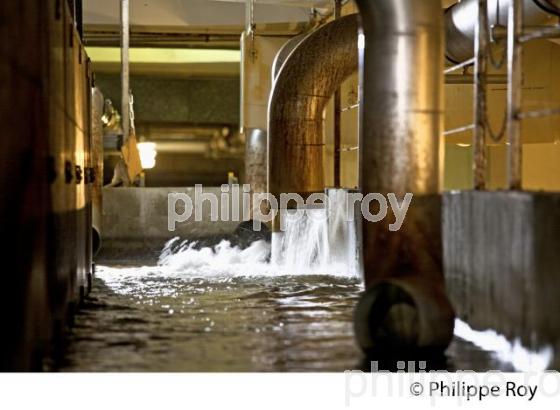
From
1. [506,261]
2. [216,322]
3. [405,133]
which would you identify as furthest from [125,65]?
[506,261]

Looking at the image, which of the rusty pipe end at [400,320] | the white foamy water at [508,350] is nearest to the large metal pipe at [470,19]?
the white foamy water at [508,350]

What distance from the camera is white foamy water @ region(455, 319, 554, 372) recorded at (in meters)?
5.31

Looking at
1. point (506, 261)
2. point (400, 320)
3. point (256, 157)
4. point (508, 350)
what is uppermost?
point (256, 157)

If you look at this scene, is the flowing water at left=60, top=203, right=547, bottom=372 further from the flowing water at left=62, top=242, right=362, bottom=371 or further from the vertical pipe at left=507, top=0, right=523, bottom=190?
the vertical pipe at left=507, top=0, right=523, bottom=190

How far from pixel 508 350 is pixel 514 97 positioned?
1618mm

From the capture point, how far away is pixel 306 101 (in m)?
12.2

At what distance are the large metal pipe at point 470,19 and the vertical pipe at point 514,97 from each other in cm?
202

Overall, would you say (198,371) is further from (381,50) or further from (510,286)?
(381,50)

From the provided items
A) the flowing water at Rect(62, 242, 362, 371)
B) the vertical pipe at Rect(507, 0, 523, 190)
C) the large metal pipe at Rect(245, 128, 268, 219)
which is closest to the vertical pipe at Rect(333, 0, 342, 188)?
the flowing water at Rect(62, 242, 362, 371)

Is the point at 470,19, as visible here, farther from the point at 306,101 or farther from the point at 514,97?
the point at 514,97

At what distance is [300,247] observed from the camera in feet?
39.0

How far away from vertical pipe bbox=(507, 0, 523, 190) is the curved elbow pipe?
5.44 meters

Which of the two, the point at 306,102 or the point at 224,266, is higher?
the point at 306,102

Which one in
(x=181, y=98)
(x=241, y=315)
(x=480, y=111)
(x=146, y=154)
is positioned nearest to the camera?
(x=480, y=111)
